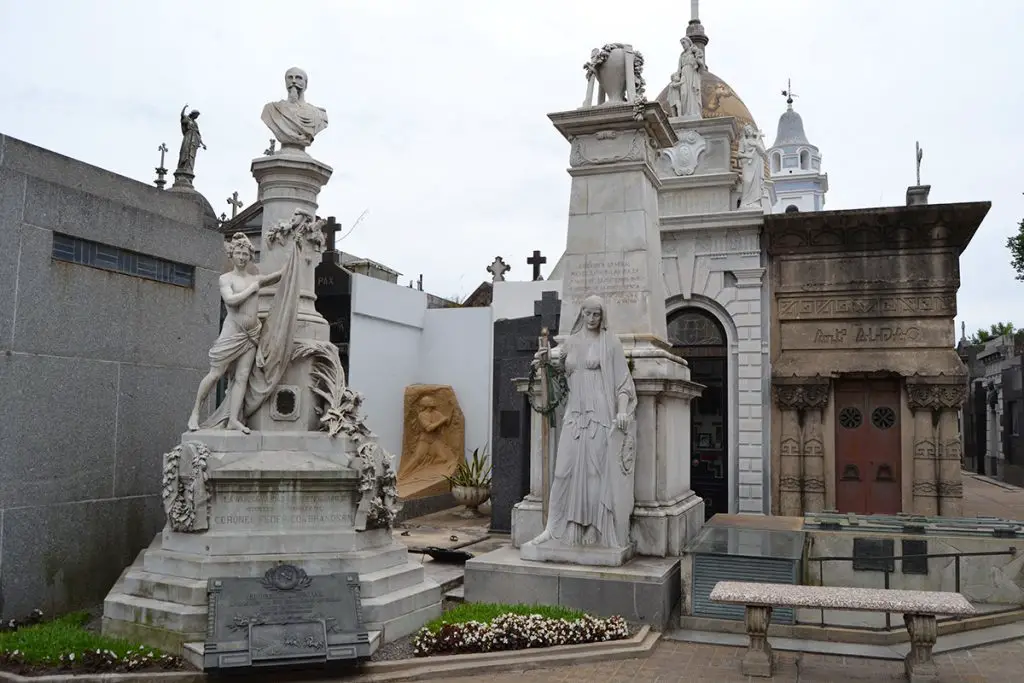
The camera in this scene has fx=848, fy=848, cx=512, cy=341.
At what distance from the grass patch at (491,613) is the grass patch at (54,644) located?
Answer: 236 centimetres

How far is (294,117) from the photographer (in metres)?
9.22

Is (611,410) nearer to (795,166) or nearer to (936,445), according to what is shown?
(936,445)

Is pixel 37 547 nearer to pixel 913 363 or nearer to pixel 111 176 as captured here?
pixel 111 176

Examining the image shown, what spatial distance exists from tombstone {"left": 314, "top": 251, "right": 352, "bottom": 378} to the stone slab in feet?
37.0

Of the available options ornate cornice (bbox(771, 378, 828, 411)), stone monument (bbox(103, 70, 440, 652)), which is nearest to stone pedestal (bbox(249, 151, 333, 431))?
stone monument (bbox(103, 70, 440, 652))

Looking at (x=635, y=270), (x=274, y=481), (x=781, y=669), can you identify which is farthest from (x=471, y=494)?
(x=781, y=669)

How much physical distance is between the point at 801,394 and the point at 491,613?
9158mm

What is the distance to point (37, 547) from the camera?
A: 834 cm

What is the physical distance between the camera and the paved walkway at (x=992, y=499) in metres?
15.9

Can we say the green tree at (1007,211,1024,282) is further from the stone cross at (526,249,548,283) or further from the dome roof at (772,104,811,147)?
the dome roof at (772,104,811,147)

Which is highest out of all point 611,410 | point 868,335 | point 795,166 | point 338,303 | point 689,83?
point 795,166

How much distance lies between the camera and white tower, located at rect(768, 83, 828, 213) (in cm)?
6322

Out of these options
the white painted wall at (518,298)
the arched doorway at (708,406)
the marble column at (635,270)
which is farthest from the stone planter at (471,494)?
the marble column at (635,270)

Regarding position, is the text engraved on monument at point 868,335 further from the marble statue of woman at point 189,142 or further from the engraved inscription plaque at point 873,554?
the marble statue of woman at point 189,142
